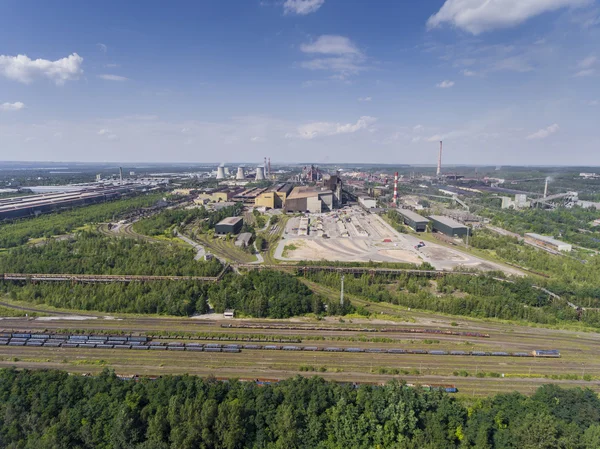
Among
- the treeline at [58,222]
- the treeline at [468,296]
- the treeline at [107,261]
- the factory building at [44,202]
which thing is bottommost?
the treeline at [468,296]

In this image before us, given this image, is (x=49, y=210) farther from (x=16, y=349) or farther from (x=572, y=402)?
(x=572, y=402)

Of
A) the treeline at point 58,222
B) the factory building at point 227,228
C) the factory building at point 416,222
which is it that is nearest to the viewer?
the treeline at point 58,222

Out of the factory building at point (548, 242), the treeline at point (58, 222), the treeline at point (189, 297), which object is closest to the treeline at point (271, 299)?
the treeline at point (189, 297)

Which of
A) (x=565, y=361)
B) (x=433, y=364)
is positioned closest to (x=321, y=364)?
(x=433, y=364)

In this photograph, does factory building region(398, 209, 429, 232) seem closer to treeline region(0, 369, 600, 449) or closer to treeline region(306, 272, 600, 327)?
treeline region(306, 272, 600, 327)

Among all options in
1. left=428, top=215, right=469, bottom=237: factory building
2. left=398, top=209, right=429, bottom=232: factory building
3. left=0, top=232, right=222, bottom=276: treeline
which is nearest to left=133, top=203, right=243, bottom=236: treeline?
left=0, top=232, right=222, bottom=276: treeline

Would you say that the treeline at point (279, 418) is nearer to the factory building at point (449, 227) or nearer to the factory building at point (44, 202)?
the factory building at point (449, 227)
